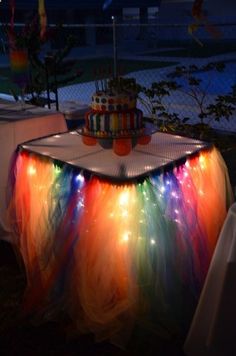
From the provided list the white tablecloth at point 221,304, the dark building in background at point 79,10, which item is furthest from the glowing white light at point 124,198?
the dark building in background at point 79,10

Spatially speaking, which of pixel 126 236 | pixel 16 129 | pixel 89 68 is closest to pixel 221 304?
pixel 126 236

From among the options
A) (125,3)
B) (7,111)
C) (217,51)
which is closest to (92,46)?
(125,3)

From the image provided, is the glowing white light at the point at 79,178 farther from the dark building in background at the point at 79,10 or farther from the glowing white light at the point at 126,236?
the dark building in background at the point at 79,10

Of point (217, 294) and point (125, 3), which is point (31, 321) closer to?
point (217, 294)

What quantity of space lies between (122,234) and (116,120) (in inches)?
25.2

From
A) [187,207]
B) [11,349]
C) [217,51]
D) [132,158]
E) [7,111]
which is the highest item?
[217,51]

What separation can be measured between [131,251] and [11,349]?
0.87 meters

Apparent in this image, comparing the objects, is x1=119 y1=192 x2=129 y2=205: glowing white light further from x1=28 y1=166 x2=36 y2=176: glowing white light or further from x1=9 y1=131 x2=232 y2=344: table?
x1=28 y1=166 x2=36 y2=176: glowing white light

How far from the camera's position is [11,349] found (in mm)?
2297

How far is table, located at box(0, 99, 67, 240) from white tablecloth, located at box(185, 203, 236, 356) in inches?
68.9

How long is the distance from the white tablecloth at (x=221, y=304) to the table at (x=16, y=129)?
5.74 ft

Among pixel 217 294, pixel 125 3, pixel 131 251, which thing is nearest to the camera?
pixel 217 294

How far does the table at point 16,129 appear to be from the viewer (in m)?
3.16

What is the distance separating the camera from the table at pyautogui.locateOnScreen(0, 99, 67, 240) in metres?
3.16
